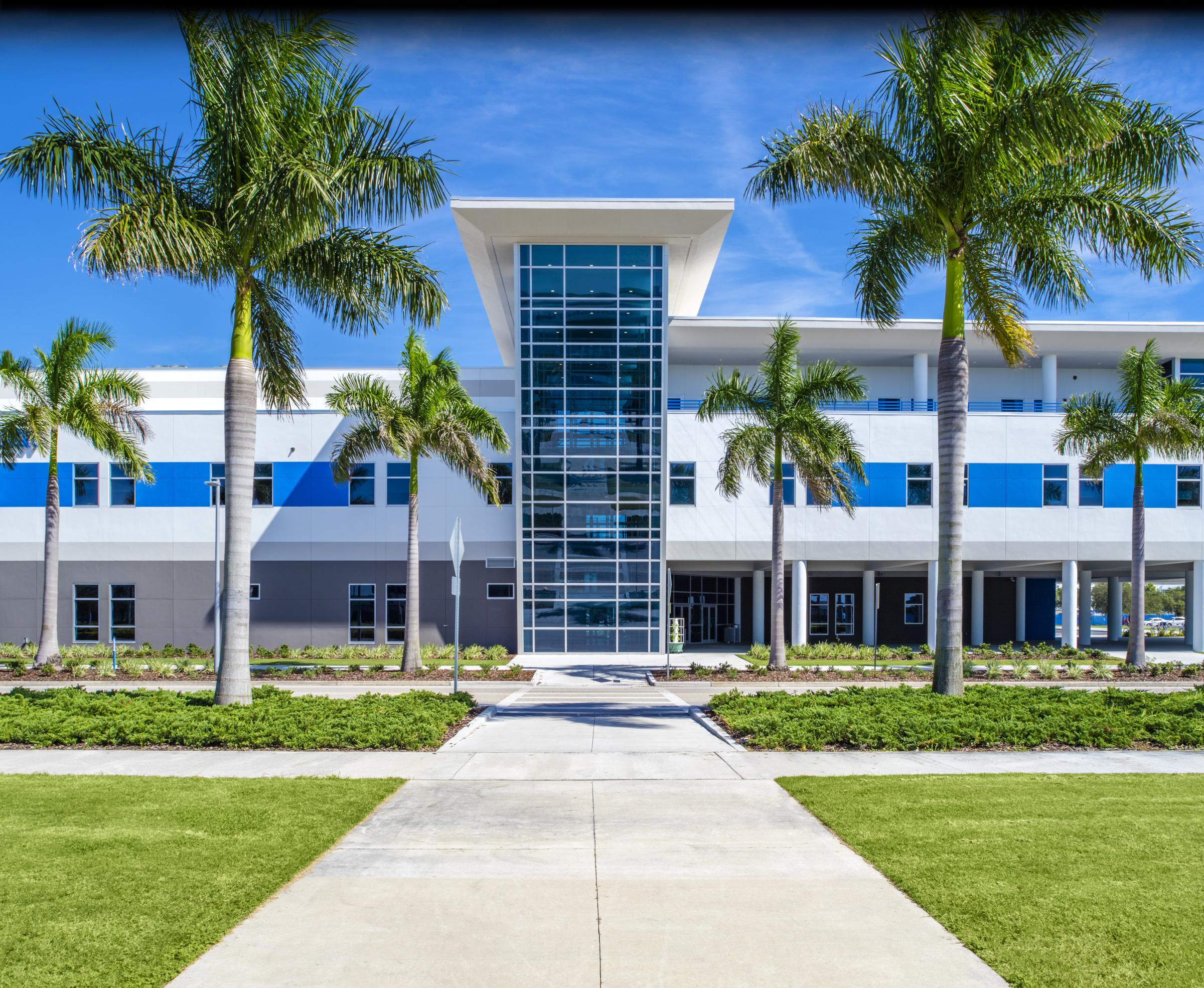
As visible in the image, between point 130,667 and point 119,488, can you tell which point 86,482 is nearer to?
point 119,488

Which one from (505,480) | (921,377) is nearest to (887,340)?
(921,377)

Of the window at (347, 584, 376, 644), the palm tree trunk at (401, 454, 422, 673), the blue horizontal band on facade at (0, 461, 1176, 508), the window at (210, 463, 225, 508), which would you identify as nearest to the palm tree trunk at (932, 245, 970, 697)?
the palm tree trunk at (401, 454, 422, 673)

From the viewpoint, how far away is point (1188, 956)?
16.9 ft

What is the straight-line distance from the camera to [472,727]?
1484cm

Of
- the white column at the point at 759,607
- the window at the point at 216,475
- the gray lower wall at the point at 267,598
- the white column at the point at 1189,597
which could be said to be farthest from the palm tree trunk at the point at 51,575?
the white column at the point at 1189,597

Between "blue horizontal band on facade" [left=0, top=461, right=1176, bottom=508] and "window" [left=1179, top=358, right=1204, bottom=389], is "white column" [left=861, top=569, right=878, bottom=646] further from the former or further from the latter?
"window" [left=1179, top=358, right=1204, bottom=389]

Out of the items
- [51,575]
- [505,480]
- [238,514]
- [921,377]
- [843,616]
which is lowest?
[843,616]

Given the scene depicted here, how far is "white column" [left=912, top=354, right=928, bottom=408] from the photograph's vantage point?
3662 cm

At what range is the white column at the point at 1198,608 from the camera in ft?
114

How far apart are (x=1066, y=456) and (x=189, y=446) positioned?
3296 centimetres

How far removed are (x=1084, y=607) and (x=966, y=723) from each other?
3209cm

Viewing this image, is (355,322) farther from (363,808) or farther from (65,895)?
(65,895)

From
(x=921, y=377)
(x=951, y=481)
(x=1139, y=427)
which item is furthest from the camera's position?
(x=921, y=377)

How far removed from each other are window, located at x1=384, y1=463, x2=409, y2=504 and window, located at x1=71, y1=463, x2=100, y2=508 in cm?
1091
